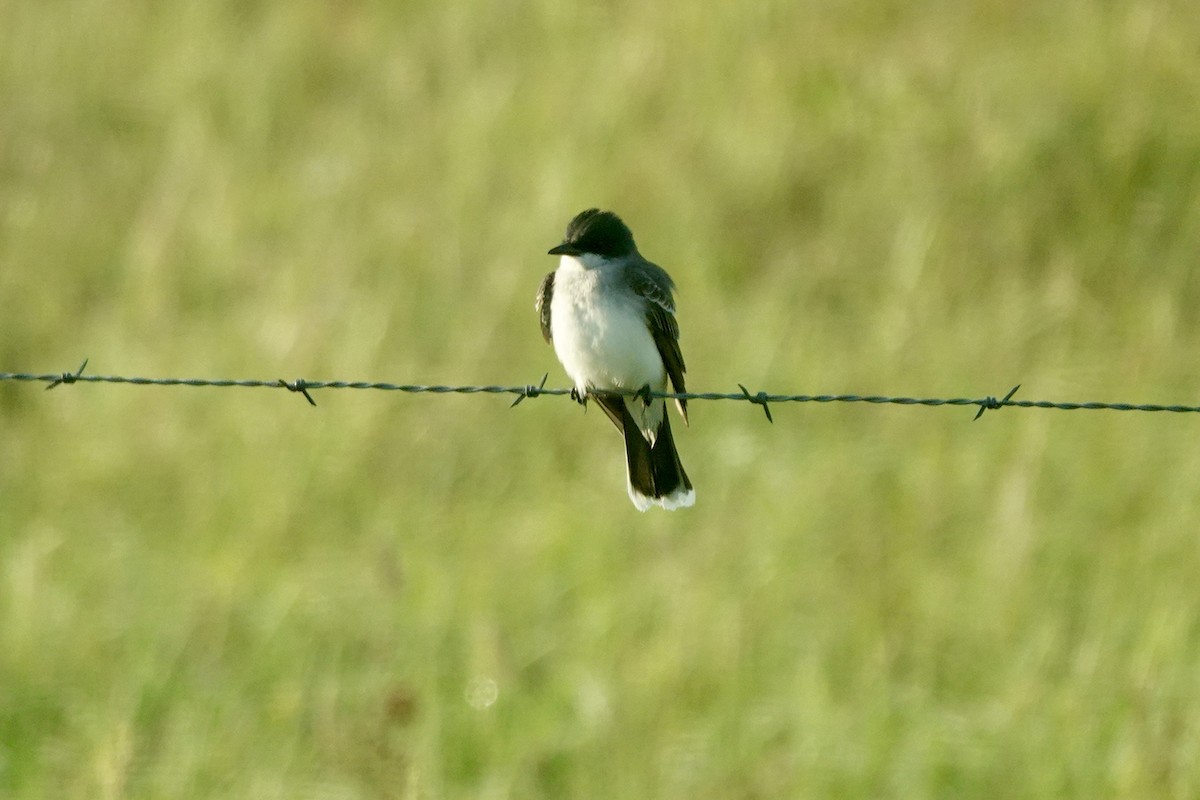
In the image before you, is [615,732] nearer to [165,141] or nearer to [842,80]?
[842,80]

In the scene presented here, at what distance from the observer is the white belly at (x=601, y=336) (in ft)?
18.7

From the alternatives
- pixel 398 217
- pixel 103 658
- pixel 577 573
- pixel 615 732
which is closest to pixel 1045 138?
pixel 398 217

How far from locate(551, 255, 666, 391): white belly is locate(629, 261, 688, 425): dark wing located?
38 mm

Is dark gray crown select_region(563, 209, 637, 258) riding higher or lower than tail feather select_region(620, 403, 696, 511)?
higher

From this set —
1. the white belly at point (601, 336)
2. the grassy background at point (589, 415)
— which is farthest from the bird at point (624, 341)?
the grassy background at point (589, 415)

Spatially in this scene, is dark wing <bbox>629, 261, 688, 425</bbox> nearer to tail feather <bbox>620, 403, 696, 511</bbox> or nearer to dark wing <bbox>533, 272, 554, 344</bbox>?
tail feather <bbox>620, 403, 696, 511</bbox>

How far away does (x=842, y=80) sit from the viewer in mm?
10992

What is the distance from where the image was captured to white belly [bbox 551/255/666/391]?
18.7 ft

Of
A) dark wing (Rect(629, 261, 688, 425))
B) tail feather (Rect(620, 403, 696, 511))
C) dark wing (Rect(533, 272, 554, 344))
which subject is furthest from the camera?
dark wing (Rect(533, 272, 554, 344))

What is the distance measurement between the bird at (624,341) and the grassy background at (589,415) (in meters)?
0.76

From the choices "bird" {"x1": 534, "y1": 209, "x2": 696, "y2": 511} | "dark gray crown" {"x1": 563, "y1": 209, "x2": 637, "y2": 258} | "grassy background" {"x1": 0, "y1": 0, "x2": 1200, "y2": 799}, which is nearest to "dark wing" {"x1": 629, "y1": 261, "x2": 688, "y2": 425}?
"bird" {"x1": 534, "y1": 209, "x2": 696, "y2": 511}

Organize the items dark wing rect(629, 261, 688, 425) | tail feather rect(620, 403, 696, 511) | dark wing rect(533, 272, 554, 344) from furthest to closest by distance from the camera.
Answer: dark wing rect(533, 272, 554, 344)
dark wing rect(629, 261, 688, 425)
tail feather rect(620, 403, 696, 511)

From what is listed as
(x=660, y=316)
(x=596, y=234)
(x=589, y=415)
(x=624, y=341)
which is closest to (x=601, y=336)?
(x=624, y=341)

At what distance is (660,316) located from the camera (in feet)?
19.5
